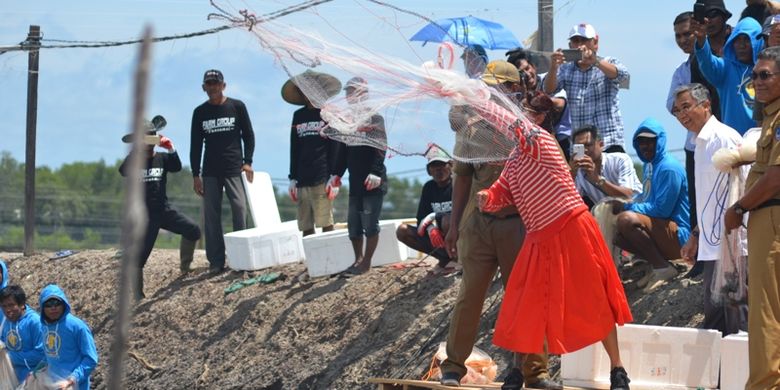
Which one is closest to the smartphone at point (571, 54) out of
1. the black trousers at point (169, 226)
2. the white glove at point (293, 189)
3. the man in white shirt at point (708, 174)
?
the man in white shirt at point (708, 174)

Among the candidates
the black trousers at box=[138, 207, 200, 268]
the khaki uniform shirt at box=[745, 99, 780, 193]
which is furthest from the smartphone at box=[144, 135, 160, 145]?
the khaki uniform shirt at box=[745, 99, 780, 193]

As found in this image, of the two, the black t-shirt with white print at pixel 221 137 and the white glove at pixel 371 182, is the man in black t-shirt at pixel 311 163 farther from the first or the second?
the black t-shirt with white print at pixel 221 137

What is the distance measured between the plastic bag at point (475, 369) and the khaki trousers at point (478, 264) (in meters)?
0.53

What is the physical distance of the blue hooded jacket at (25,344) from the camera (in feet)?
36.0

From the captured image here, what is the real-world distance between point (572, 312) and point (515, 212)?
0.88 metres

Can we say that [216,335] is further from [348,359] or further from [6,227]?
[6,227]

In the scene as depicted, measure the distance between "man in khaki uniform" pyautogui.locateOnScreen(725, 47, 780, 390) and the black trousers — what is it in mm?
8832

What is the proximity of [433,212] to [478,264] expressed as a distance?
3.49 meters

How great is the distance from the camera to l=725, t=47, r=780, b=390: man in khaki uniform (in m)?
6.22

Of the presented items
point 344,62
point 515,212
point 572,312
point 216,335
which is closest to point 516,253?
point 515,212

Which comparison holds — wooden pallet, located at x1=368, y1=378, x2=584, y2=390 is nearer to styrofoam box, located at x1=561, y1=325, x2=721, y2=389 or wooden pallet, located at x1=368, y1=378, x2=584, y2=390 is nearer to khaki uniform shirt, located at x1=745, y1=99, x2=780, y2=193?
styrofoam box, located at x1=561, y1=325, x2=721, y2=389

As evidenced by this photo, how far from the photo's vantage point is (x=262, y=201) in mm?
14688

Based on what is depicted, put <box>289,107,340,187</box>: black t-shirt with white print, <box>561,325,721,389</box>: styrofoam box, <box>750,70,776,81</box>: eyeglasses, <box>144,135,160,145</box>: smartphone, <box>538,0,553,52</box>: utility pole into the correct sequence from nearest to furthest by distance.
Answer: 1. <box>750,70,776,81</box>: eyeglasses
2. <box>561,325,721,389</box>: styrofoam box
3. <box>538,0,553,52</box>: utility pole
4. <box>289,107,340,187</box>: black t-shirt with white print
5. <box>144,135,160,145</box>: smartphone

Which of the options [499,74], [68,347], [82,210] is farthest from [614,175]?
[82,210]
